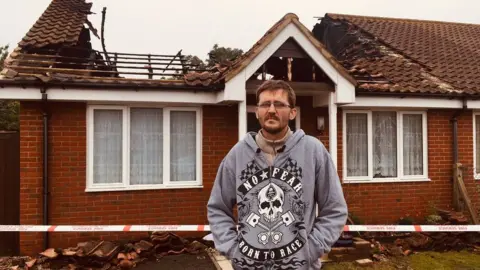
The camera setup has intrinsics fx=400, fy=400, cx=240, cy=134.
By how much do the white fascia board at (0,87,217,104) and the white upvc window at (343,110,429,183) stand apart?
3.07 m

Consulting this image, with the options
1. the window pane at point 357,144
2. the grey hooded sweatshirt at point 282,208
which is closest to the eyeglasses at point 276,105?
the grey hooded sweatshirt at point 282,208

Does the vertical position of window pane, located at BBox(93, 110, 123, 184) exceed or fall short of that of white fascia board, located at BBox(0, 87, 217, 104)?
it falls short

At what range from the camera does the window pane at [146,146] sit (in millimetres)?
7137

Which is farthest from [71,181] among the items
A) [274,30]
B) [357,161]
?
[357,161]

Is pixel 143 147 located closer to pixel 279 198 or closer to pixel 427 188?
pixel 279 198

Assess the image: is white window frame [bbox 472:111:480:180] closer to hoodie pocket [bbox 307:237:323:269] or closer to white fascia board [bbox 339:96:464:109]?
white fascia board [bbox 339:96:464:109]

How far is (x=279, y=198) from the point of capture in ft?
6.82

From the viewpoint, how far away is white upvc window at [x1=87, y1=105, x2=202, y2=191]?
693 centimetres

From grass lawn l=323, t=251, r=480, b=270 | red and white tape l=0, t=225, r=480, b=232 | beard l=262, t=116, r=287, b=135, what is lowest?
grass lawn l=323, t=251, r=480, b=270

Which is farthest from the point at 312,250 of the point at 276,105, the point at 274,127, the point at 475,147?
the point at 475,147

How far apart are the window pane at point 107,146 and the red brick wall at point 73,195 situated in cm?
22

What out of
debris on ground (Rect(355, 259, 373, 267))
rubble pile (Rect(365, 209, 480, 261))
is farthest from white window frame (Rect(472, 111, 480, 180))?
debris on ground (Rect(355, 259, 373, 267))

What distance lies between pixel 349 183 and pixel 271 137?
6242mm

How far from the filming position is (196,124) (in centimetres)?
741
